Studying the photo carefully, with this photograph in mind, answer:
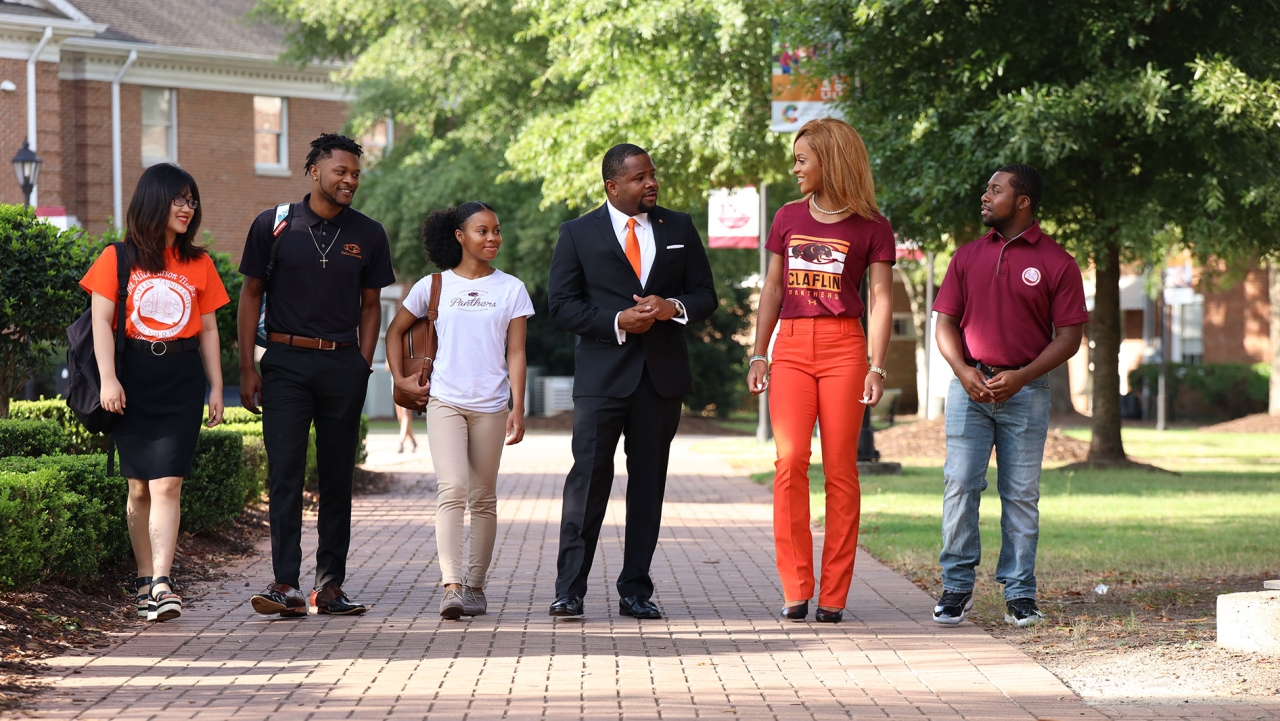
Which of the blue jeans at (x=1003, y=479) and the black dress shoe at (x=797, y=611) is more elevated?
the blue jeans at (x=1003, y=479)

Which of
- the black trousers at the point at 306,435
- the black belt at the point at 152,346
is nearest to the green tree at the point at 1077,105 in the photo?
the black trousers at the point at 306,435

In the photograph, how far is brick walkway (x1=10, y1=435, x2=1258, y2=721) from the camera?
17.0ft

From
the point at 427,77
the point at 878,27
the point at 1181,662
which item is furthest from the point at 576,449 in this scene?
the point at 427,77

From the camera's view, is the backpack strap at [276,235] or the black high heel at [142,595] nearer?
the black high heel at [142,595]

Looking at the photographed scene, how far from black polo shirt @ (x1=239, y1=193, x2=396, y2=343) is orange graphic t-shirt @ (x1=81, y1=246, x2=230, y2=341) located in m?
0.24

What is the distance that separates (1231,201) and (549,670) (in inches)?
462

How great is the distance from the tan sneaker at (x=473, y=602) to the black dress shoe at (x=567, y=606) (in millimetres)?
374

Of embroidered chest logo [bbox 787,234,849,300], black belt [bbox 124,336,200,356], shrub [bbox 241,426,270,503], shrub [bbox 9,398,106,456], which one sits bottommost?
shrub [bbox 241,426,270,503]

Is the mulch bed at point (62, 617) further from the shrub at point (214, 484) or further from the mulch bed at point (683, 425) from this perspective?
A: the mulch bed at point (683, 425)

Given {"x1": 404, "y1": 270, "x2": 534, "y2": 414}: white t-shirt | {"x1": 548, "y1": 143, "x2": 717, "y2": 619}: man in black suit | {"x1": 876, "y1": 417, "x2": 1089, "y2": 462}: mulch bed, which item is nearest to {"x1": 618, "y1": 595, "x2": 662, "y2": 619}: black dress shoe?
{"x1": 548, "y1": 143, "x2": 717, "y2": 619}: man in black suit

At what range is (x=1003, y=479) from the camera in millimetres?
7035

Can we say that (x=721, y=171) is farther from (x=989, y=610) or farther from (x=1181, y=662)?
(x=1181, y=662)

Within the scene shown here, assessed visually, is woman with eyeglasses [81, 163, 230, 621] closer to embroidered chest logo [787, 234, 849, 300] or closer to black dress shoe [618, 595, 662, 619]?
black dress shoe [618, 595, 662, 619]

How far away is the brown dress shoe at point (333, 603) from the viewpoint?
23.4 ft
